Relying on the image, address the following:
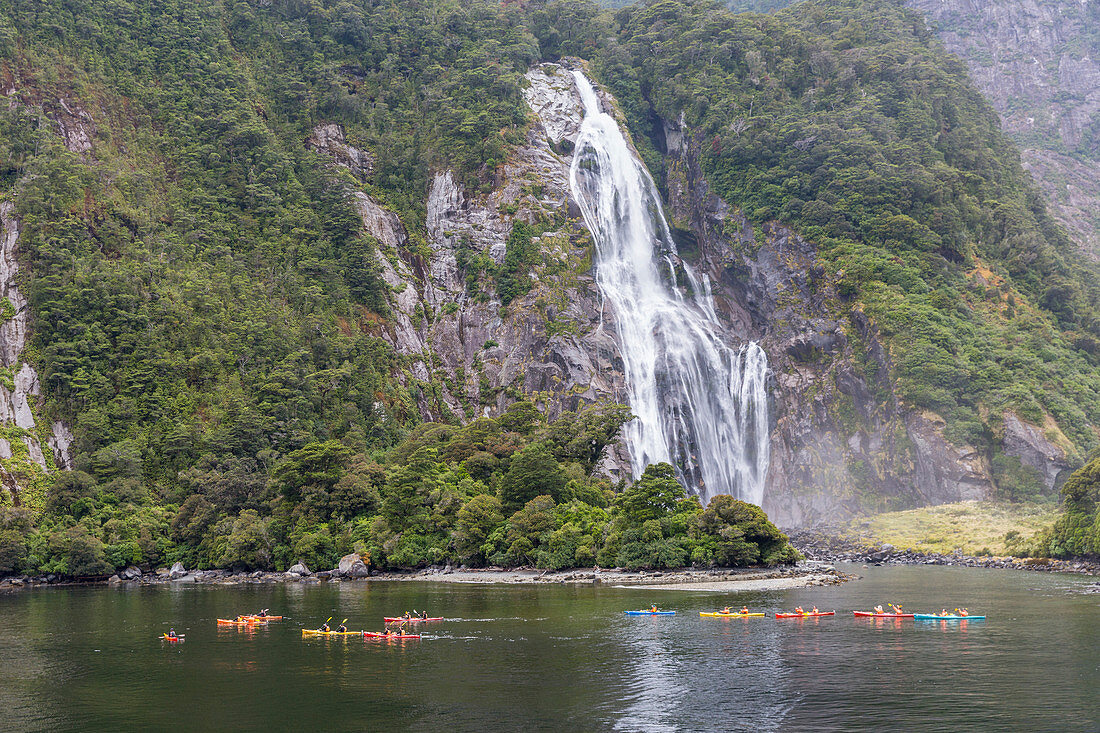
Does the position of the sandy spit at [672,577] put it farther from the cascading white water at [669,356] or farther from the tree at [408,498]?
the cascading white water at [669,356]

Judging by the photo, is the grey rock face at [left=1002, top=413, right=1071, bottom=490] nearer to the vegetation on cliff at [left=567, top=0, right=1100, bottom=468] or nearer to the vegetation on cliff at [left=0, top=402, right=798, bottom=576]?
the vegetation on cliff at [left=567, top=0, right=1100, bottom=468]

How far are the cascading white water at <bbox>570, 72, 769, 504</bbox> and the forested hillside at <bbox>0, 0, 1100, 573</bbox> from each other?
889 centimetres

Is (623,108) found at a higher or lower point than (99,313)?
higher

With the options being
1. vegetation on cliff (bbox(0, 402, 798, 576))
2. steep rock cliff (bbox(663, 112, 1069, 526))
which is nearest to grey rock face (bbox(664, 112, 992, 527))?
steep rock cliff (bbox(663, 112, 1069, 526))

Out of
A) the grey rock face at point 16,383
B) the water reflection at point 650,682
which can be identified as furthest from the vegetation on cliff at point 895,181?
the grey rock face at point 16,383

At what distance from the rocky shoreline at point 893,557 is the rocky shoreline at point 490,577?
430 inches

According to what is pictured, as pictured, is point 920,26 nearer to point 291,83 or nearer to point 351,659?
point 291,83

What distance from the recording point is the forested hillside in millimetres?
67750

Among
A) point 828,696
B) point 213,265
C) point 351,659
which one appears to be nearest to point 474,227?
point 213,265

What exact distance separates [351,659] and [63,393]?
5980 centimetres

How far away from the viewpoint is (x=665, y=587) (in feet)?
168

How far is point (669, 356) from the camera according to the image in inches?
3688

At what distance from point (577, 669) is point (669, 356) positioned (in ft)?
221

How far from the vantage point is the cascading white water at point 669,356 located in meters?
89.9
